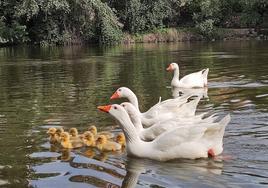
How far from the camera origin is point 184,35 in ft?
155

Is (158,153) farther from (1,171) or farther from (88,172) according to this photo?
(1,171)

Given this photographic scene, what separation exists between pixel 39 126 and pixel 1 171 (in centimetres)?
319

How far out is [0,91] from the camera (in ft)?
55.1

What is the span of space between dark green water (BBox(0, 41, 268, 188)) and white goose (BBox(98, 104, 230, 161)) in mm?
129

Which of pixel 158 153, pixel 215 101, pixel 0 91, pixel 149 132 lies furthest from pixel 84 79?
pixel 158 153

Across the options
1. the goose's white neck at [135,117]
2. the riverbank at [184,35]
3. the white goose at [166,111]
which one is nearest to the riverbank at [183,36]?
the riverbank at [184,35]

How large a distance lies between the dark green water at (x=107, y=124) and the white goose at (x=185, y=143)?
13 cm

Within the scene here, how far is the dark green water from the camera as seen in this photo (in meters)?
6.93

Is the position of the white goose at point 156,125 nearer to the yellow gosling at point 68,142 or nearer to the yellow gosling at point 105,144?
the yellow gosling at point 105,144

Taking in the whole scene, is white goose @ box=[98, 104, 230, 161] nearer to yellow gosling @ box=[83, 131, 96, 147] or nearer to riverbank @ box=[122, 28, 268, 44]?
yellow gosling @ box=[83, 131, 96, 147]

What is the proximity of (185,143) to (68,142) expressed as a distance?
211 centimetres

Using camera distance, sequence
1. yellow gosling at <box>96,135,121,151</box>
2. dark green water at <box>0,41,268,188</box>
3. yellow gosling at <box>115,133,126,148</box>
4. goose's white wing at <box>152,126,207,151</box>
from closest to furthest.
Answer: dark green water at <box>0,41,268,188</box>
goose's white wing at <box>152,126,207,151</box>
yellow gosling at <box>96,135,121,151</box>
yellow gosling at <box>115,133,126,148</box>

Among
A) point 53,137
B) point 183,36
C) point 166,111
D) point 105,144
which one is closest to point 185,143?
point 105,144

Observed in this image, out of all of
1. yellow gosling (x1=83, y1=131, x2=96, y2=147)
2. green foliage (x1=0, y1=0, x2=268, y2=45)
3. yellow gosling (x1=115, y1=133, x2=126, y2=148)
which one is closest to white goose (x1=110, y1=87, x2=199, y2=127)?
yellow gosling (x1=115, y1=133, x2=126, y2=148)
